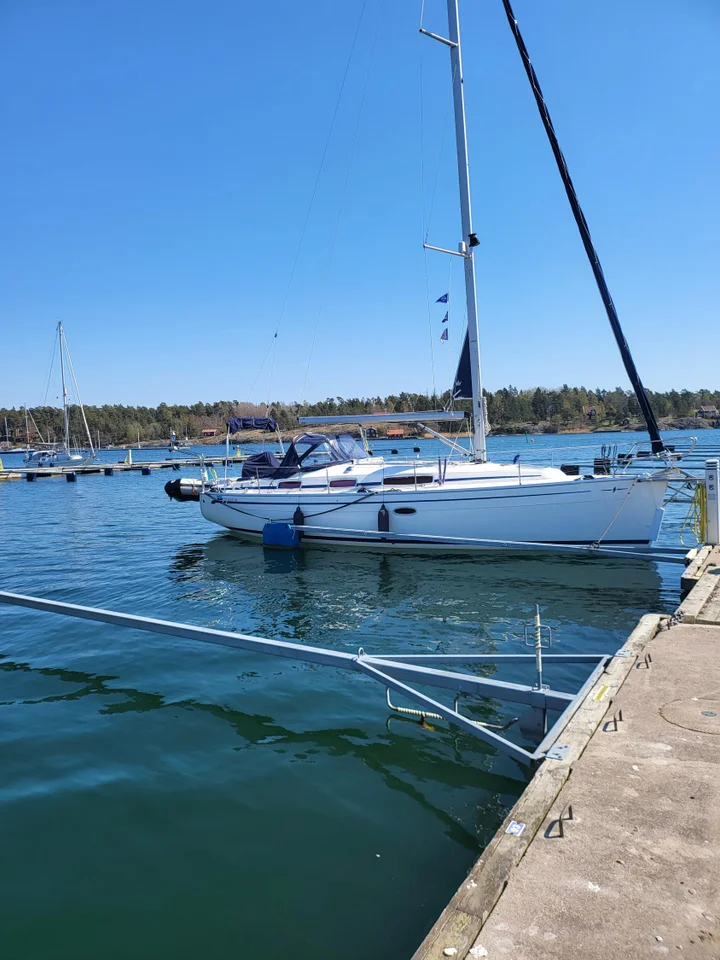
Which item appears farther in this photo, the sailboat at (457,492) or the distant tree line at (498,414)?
the distant tree line at (498,414)

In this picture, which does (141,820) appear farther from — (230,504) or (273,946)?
(230,504)

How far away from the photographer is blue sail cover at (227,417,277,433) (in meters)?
19.7

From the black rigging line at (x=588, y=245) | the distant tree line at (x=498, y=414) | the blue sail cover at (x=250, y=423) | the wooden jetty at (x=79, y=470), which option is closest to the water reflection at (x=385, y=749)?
the black rigging line at (x=588, y=245)

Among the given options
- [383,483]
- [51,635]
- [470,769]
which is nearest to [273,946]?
[470,769]

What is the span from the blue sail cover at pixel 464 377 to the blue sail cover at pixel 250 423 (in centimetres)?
650

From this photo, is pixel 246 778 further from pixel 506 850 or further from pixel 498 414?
pixel 498 414

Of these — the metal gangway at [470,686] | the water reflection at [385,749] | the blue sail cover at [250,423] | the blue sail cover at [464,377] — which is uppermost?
the blue sail cover at [464,377]

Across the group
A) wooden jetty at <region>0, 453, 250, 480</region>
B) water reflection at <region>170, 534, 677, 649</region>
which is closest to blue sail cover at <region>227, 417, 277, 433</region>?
water reflection at <region>170, 534, 677, 649</region>

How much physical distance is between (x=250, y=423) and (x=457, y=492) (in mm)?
8442

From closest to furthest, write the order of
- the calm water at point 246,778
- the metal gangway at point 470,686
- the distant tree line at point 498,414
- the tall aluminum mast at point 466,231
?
the calm water at point 246,778 → the metal gangway at point 470,686 → the tall aluminum mast at point 466,231 → the distant tree line at point 498,414

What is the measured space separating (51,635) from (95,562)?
20.6 ft

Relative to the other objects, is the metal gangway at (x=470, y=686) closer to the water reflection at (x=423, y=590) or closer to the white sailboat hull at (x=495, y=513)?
the water reflection at (x=423, y=590)

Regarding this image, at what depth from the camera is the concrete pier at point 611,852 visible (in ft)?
8.05

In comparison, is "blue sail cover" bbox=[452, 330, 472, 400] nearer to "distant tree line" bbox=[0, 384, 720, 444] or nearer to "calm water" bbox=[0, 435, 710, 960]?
"calm water" bbox=[0, 435, 710, 960]
